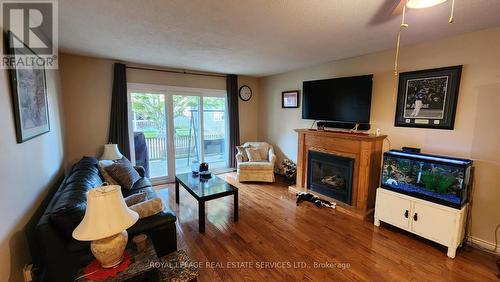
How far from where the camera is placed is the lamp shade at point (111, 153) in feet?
11.4

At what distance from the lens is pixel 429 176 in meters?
2.50

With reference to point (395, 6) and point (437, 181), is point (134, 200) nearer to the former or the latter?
point (395, 6)

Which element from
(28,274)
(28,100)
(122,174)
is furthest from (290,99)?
(28,274)

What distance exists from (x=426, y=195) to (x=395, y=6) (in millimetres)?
2026

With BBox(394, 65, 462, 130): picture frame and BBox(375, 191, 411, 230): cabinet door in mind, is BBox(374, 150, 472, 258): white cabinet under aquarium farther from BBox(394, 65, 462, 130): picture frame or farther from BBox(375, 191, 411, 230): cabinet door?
BBox(394, 65, 462, 130): picture frame

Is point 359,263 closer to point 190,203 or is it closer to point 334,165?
point 334,165

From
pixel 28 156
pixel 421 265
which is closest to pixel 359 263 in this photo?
pixel 421 265

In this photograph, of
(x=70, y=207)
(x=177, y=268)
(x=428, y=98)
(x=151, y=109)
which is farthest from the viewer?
(x=151, y=109)

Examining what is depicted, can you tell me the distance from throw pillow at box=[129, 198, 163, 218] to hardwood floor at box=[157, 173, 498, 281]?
709mm

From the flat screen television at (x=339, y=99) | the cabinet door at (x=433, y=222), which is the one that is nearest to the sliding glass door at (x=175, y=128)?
the flat screen television at (x=339, y=99)

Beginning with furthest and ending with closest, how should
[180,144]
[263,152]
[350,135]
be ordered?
[263,152] → [180,144] → [350,135]

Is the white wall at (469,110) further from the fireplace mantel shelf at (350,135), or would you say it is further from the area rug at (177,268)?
the area rug at (177,268)

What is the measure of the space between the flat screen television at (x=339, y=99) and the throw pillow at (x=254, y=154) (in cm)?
130

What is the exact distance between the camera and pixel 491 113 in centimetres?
231
